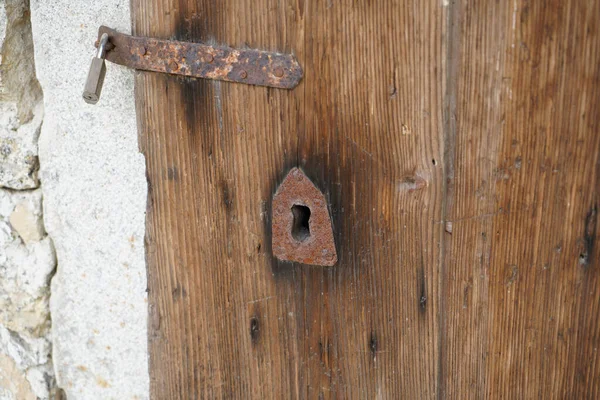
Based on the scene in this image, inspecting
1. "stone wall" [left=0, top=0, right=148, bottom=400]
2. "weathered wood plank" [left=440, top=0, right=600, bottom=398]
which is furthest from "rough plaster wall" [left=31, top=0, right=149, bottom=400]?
"weathered wood plank" [left=440, top=0, right=600, bottom=398]

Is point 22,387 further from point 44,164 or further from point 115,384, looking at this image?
point 44,164

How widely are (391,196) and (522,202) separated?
161 millimetres

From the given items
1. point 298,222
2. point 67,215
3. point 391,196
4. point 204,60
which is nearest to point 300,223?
point 298,222

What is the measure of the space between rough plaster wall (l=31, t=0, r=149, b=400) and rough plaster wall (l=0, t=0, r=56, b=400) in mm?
20

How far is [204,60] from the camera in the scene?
3.01 ft

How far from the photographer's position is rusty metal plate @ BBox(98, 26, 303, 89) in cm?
89

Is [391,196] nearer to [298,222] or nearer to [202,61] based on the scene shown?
[298,222]

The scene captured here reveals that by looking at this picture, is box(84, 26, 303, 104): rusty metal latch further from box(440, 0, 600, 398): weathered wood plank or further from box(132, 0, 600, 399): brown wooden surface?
box(440, 0, 600, 398): weathered wood plank

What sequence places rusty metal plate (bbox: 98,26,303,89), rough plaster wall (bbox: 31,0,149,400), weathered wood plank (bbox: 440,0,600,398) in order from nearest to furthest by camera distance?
weathered wood plank (bbox: 440,0,600,398) < rusty metal plate (bbox: 98,26,303,89) < rough plaster wall (bbox: 31,0,149,400)

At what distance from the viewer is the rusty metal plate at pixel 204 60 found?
887 millimetres

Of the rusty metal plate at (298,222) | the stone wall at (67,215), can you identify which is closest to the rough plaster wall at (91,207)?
the stone wall at (67,215)

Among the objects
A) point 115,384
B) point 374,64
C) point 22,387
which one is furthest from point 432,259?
point 22,387

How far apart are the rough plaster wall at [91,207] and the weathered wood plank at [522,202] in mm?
478

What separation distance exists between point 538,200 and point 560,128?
90 mm
